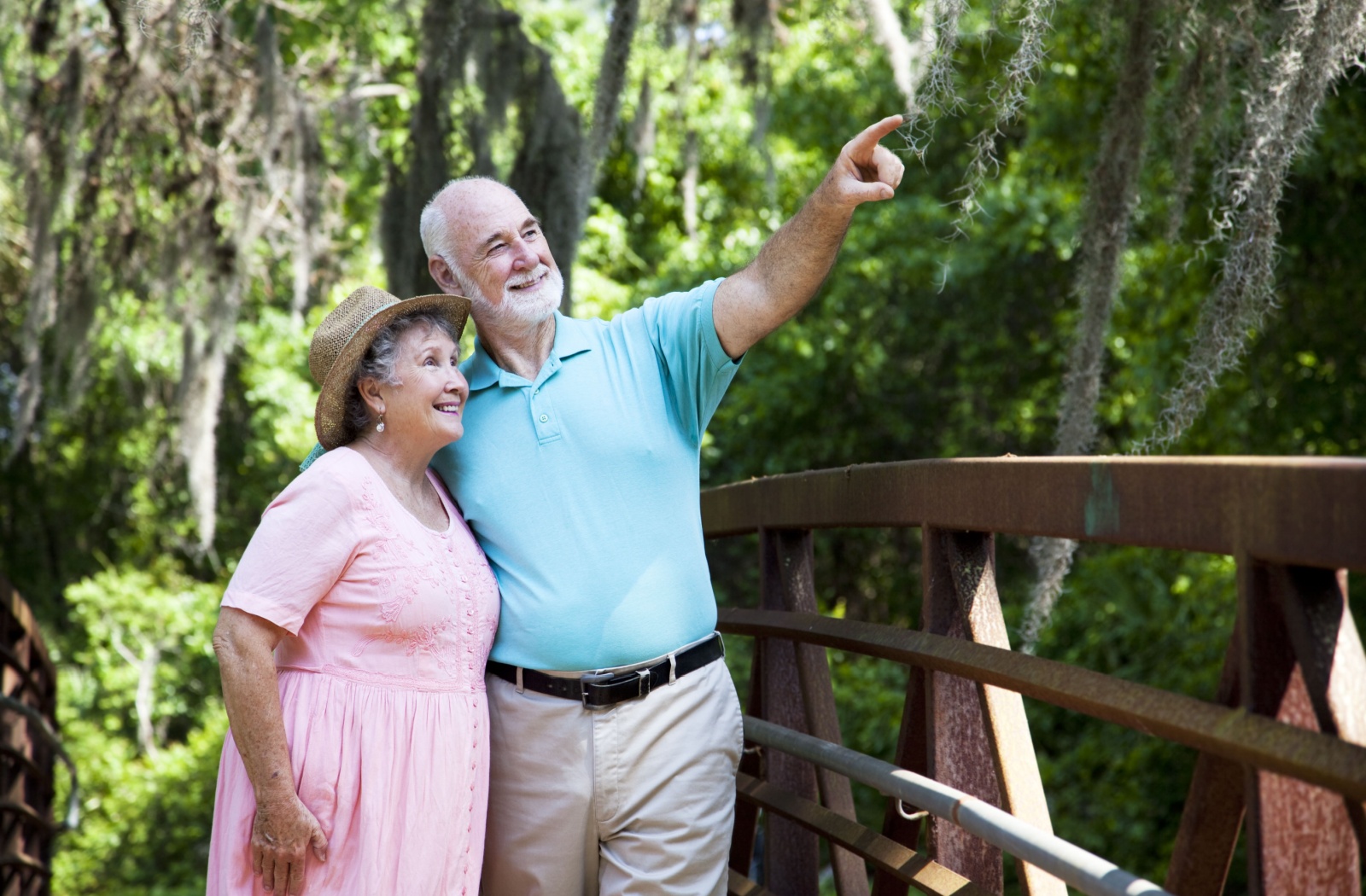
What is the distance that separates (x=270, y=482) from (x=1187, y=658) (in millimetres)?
8753

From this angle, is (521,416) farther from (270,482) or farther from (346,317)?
(270,482)

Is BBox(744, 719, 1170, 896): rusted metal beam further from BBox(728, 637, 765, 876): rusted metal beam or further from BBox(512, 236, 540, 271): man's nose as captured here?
BBox(512, 236, 540, 271): man's nose

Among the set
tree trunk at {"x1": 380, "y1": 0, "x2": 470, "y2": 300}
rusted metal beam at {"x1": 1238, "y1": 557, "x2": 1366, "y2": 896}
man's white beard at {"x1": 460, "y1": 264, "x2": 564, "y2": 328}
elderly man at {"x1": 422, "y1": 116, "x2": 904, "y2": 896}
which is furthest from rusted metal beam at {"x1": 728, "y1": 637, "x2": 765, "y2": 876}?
tree trunk at {"x1": 380, "y1": 0, "x2": 470, "y2": 300}

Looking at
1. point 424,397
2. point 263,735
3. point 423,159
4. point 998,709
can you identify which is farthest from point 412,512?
point 423,159

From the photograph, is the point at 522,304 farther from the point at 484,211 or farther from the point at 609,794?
the point at 609,794

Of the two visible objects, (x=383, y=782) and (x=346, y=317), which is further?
(x=346, y=317)

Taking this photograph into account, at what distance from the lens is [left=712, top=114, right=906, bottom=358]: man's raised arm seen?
5.97 feet

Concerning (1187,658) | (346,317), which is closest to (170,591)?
(1187,658)

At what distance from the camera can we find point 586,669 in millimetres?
1923

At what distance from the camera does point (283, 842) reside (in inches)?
69.6

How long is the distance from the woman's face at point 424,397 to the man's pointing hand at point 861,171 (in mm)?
635

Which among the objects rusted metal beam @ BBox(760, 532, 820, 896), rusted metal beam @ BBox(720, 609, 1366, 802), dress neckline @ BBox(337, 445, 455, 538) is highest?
dress neckline @ BBox(337, 445, 455, 538)

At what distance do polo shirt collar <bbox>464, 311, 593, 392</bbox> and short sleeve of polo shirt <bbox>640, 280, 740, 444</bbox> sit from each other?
0.36ft

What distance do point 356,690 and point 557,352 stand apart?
2.02ft
